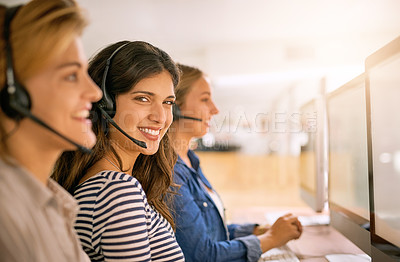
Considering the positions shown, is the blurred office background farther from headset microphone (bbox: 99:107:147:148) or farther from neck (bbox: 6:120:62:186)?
neck (bbox: 6:120:62:186)

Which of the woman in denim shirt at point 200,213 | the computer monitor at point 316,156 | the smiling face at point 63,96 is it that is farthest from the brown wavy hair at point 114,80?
the computer monitor at point 316,156

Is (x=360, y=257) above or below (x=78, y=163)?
below

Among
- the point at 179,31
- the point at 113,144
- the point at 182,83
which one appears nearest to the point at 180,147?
the point at 182,83

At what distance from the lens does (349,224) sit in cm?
98

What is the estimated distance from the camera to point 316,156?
4.67ft

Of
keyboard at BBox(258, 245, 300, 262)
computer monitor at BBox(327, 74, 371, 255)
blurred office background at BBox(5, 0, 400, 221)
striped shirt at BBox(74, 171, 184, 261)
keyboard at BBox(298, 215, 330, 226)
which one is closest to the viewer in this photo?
striped shirt at BBox(74, 171, 184, 261)

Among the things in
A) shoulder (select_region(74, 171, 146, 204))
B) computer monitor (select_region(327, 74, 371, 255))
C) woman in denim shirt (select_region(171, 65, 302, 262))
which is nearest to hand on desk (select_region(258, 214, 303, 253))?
woman in denim shirt (select_region(171, 65, 302, 262))

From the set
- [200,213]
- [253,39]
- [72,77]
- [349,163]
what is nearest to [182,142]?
[200,213]

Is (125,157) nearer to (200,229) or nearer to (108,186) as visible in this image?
(108,186)

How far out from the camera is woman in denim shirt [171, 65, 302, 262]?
38.3 inches

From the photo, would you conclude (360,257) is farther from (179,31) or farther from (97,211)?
(179,31)

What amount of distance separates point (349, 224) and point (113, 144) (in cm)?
76

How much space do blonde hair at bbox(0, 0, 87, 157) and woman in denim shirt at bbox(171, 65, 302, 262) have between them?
64 centimetres

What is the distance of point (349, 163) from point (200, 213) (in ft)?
1.74
